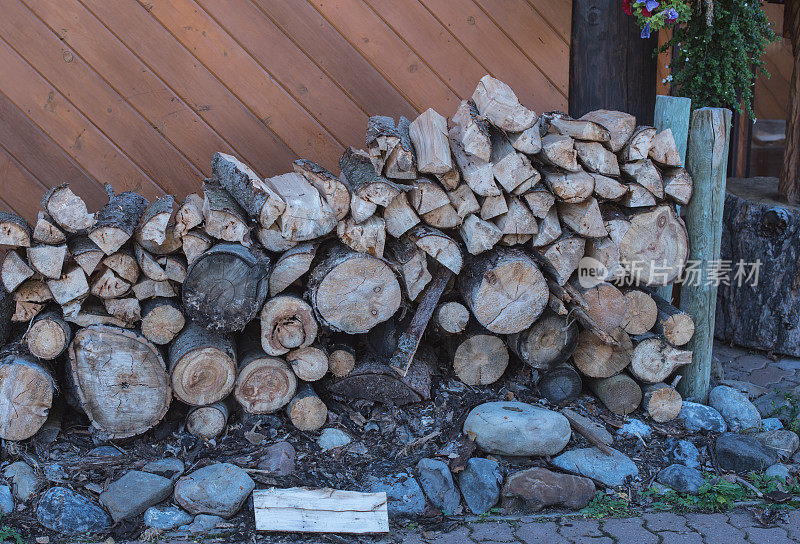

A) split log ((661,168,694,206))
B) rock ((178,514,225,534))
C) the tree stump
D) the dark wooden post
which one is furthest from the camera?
the tree stump

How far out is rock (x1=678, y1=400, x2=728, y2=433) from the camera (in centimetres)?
397

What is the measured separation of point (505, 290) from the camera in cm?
367

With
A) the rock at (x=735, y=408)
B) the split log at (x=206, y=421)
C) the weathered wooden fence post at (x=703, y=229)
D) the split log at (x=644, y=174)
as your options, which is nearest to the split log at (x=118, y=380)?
the split log at (x=206, y=421)

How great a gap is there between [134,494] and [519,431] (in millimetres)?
1807

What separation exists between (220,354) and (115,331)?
1.69 ft

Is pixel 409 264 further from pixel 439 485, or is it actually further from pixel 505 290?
pixel 439 485

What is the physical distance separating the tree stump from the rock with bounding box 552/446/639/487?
177 centimetres

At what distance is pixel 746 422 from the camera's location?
401 centimetres

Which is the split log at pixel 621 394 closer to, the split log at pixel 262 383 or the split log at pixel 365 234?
the split log at pixel 365 234

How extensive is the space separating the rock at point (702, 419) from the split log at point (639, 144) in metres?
1.42

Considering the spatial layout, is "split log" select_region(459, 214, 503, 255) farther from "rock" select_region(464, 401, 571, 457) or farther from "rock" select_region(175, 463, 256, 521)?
"rock" select_region(175, 463, 256, 521)

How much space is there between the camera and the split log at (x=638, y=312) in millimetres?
3879

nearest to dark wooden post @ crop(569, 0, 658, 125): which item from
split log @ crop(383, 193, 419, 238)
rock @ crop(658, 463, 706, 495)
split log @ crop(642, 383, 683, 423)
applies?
split log @ crop(383, 193, 419, 238)

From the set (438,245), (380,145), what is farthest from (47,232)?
(438,245)
